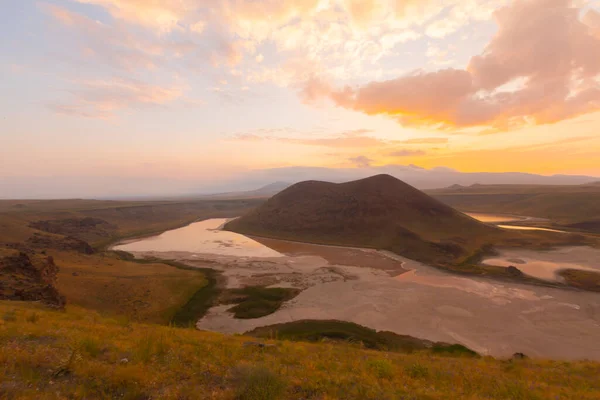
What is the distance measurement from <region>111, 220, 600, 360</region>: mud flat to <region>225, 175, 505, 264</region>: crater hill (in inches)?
456

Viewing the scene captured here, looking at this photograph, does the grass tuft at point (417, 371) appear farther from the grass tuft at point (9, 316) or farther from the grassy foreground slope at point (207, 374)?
the grass tuft at point (9, 316)

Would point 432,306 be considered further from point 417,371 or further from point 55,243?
point 55,243

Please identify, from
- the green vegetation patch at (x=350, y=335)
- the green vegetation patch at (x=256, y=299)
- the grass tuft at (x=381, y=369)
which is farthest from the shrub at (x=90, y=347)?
the green vegetation patch at (x=256, y=299)

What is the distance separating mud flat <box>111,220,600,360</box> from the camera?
27812mm

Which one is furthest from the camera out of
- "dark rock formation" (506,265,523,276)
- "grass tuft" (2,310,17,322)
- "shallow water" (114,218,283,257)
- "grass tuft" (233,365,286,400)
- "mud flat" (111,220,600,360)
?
"shallow water" (114,218,283,257)

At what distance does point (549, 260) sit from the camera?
55.7 m

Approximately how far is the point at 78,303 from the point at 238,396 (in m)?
31.7

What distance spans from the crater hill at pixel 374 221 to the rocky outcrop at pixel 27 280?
190 ft

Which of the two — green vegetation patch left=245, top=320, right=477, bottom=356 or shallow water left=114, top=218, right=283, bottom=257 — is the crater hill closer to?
shallow water left=114, top=218, right=283, bottom=257

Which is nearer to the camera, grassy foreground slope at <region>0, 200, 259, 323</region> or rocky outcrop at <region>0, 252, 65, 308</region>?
rocky outcrop at <region>0, 252, 65, 308</region>

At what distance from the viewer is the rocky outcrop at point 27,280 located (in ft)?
77.0

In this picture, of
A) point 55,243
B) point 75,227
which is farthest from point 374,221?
point 75,227

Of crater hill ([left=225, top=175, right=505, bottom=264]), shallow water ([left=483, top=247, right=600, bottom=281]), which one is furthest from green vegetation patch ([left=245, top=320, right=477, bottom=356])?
crater hill ([left=225, top=175, right=505, bottom=264])

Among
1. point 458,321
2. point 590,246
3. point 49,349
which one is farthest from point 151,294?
point 590,246
